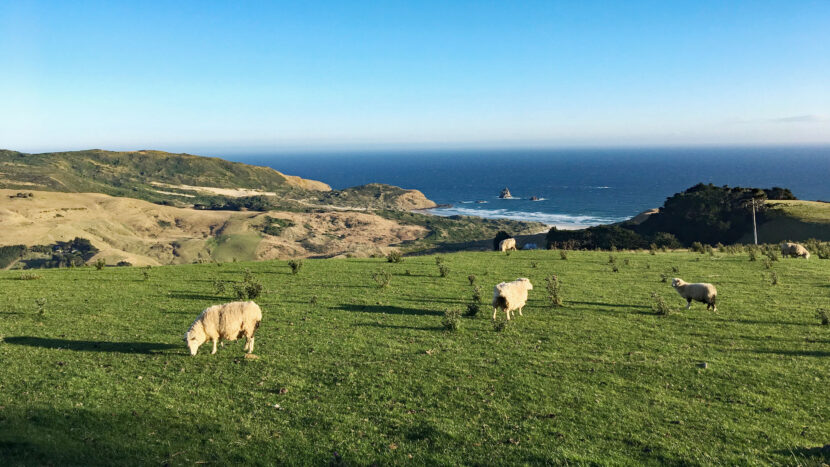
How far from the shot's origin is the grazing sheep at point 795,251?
31.7 meters

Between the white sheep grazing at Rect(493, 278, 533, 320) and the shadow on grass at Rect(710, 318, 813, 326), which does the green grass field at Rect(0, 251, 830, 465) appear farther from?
the white sheep grazing at Rect(493, 278, 533, 320)

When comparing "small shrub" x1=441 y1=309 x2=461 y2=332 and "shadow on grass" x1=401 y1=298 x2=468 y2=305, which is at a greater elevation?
"small shrub" x1=441 y1=309 x2=461 y2=332

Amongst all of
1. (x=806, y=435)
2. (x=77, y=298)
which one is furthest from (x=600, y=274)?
(x=77, y=298)

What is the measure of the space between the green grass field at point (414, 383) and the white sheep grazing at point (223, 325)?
0.50 metres

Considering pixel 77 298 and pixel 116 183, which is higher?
pixel 116 183

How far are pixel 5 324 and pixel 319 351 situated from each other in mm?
11713

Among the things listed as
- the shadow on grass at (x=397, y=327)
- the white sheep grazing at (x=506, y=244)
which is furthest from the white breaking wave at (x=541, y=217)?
the shadow on grass at (x=397, y=327)

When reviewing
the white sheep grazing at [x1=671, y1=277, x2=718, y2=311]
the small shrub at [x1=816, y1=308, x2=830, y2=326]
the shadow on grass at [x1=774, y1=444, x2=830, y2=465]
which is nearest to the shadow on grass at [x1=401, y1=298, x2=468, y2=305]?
the white sheep grazing at [x1=671, y1=277, x2=718, y2=311]

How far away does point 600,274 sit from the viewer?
87.2 feet

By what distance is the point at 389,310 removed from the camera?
59.1ft

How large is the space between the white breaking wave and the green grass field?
117 meters

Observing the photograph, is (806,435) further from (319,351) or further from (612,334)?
(319,351)

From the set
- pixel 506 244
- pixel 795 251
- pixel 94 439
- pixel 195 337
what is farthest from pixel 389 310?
pixel 795 251

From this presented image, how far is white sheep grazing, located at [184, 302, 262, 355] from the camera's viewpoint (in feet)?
40.8
